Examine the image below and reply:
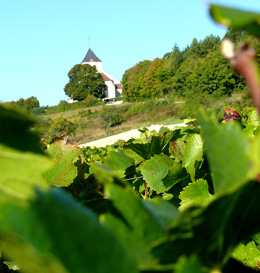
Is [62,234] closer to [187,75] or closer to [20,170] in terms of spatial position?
[20,170]

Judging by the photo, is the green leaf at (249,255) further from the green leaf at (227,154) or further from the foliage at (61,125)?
the foliage at (61,125)

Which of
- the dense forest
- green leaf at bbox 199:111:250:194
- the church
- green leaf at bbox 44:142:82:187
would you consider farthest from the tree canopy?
green leaf at bbox 199:111:250:194

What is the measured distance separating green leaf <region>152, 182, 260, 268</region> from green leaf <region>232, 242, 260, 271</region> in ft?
2.69

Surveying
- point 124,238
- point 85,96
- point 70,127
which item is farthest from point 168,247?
point 85,96

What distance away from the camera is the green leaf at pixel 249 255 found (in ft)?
3.44

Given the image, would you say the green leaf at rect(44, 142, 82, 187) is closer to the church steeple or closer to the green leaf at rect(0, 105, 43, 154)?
the green leaf at rect(0, 105, 43, 154)

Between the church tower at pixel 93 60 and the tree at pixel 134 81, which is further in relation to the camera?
the church tower at pixel 93 60

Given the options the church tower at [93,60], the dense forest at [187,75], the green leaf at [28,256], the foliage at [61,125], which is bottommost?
the green leaf at [28,256]

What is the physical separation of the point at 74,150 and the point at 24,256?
2.52 ft

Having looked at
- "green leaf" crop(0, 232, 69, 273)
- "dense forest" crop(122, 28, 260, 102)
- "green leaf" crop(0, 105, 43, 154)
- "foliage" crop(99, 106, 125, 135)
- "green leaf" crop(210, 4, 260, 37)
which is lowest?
"green leaf" crop(0, 232, 69, 273)

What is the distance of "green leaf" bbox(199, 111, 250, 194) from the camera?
281 millimetres

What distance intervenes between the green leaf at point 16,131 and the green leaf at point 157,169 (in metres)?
0.99

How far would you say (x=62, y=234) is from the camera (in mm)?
226

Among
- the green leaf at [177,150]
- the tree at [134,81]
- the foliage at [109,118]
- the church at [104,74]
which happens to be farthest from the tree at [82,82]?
the green leaf at [177,150]
